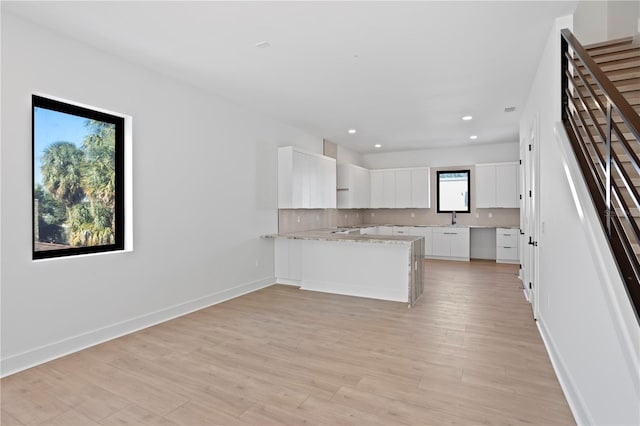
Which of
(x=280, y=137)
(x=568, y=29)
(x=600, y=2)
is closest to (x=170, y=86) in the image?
(x=280, y=137)

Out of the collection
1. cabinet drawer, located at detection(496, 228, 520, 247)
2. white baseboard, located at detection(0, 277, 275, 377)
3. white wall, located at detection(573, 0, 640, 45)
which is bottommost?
white baseboard, located at detection(0, 277, 275, 377)

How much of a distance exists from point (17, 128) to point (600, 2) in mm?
5849

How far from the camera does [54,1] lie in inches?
105

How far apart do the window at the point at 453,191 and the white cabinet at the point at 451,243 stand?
→ 2.37ft

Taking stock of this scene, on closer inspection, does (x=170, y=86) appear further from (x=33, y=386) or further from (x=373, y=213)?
(x=373, y=213)

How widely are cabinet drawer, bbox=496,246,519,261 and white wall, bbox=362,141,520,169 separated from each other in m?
2.10

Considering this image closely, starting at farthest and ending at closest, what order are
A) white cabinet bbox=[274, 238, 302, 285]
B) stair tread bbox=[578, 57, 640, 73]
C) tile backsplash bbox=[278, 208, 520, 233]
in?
tile backsplash bbox=[278, 208, 520, 233] → white cabinet bbox=[274, 238, 302, 285] → stair tread bbox=[578, 57, 640, 73]

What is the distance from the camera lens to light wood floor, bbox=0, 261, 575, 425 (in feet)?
7.25

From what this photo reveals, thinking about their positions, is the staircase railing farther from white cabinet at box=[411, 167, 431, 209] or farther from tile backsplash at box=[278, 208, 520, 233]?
white cabinet at box=[411, 167, 431, 209]

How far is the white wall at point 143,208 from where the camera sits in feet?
9.36

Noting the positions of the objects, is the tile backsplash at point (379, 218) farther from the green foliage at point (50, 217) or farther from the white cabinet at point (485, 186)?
the green foliage at point (50, 217)

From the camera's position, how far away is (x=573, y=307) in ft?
7.66

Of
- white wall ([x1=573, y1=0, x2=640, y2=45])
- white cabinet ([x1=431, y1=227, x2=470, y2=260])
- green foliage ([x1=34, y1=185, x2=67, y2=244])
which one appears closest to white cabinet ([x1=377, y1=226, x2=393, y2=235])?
white cabinet ([x1=431, y1=227, x2=470, y2=260])

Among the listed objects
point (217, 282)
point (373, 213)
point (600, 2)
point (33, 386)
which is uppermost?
point (600, 2)
